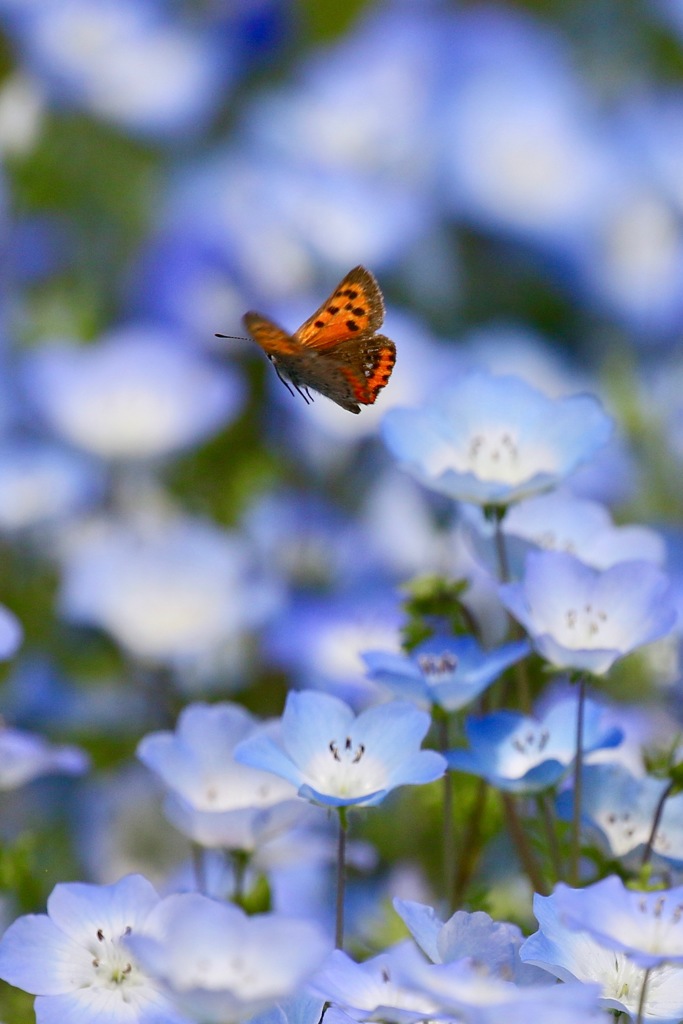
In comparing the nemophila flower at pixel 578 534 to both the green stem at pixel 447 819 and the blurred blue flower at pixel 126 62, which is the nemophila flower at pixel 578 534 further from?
the blurred blue flower at pixel 126 62

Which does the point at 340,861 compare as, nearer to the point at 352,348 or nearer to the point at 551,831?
the point at 551,831

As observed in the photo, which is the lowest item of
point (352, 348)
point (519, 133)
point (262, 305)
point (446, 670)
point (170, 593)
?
point (170, 593)

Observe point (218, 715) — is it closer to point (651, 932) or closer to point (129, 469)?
point (651, 932)

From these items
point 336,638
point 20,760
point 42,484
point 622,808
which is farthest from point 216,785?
point 42,484

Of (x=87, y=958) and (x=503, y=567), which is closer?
(x=87, y=958)

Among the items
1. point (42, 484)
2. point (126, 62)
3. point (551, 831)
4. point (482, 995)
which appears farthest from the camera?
point (126, 62)

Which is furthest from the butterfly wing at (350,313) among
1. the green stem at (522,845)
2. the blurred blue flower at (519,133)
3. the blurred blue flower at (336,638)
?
the blurred blue flower at (519,133)

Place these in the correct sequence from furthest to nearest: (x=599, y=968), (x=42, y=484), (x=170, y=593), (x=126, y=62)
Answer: (x=126, y=62) < (x=42, y=484) < (x=170, y=593) < (x=599, y=968)
